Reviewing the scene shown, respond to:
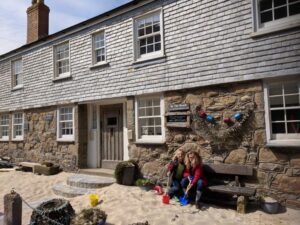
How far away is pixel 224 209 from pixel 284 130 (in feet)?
7.57

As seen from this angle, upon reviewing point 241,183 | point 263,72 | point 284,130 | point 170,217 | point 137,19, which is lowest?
point 170,217

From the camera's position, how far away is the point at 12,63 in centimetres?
1476

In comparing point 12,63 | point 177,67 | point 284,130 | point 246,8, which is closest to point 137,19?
point 177,67

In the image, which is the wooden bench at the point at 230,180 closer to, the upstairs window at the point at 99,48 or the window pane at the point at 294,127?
the window pane at the point at 294,127

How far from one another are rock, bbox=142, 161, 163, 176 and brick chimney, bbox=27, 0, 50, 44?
9139mm

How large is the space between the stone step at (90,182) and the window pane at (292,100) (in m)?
5.47

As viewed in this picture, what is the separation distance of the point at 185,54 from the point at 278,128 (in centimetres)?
326

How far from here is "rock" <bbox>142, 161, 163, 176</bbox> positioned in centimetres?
842

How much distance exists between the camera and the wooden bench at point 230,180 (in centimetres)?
605

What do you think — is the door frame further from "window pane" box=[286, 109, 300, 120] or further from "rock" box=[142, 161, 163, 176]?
"window pane" box=[286, 109, 300, 120]

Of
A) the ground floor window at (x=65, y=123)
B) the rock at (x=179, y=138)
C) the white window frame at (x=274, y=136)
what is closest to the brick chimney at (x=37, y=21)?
the ground floor window at (x=65, y=123)

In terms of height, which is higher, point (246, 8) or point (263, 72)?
point (246, 8)

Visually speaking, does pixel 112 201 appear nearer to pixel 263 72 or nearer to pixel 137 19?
pixel 263 72

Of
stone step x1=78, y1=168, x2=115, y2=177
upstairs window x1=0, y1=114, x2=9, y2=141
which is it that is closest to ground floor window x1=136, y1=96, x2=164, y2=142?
stone step x1=78, y1=168, x2=115, y2=177
